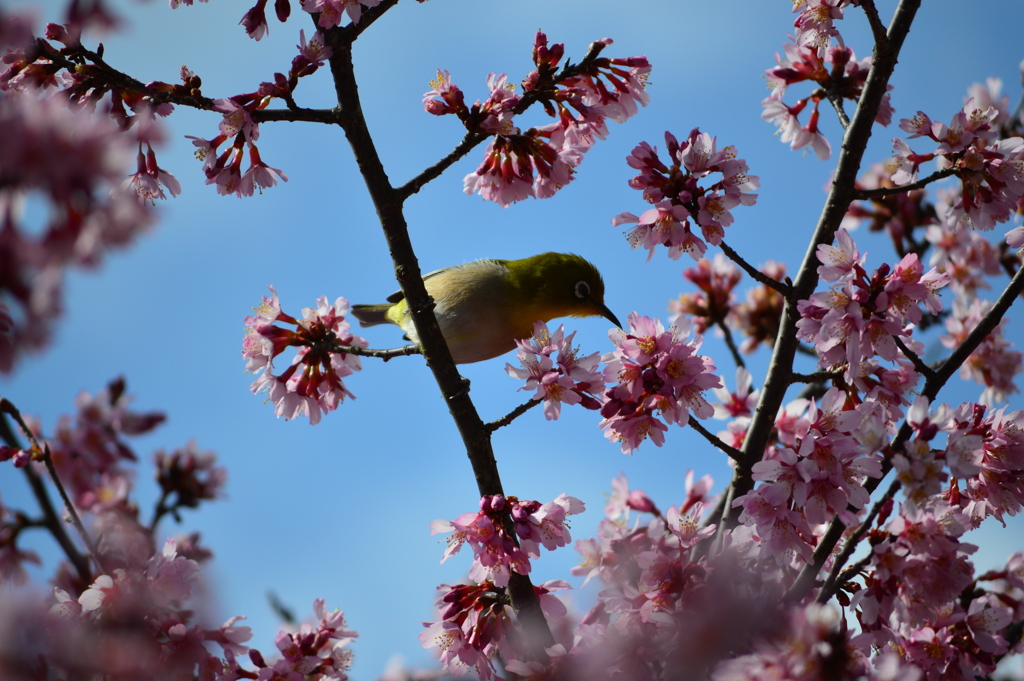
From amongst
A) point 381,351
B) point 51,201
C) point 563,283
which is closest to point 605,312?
point 563,283

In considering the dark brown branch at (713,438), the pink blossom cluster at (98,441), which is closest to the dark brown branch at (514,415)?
the dark brown branch at (713,438)

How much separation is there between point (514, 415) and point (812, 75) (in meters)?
2.28

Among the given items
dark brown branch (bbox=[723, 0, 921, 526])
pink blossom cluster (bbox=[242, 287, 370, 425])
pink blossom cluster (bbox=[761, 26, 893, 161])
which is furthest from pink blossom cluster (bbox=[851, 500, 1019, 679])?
pink blossom cluster (bbox=[242, 287, 370, 425])

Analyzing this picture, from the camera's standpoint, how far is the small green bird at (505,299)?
4.20 metres

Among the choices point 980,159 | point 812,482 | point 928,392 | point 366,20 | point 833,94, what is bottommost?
point 812,482

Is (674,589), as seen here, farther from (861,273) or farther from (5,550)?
(5,550)

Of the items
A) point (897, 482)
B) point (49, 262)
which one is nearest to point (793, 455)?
point (897, 482)

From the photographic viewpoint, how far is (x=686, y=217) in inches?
110

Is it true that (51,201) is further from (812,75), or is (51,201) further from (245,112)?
(812,75)

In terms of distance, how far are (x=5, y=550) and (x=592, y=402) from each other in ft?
10.8

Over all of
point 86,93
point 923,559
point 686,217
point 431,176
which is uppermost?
point 86,93

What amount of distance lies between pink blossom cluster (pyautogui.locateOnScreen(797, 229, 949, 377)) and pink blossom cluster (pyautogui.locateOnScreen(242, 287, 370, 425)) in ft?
6.94

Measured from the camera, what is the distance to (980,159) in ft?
9.78

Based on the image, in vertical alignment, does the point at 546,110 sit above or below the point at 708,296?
below
